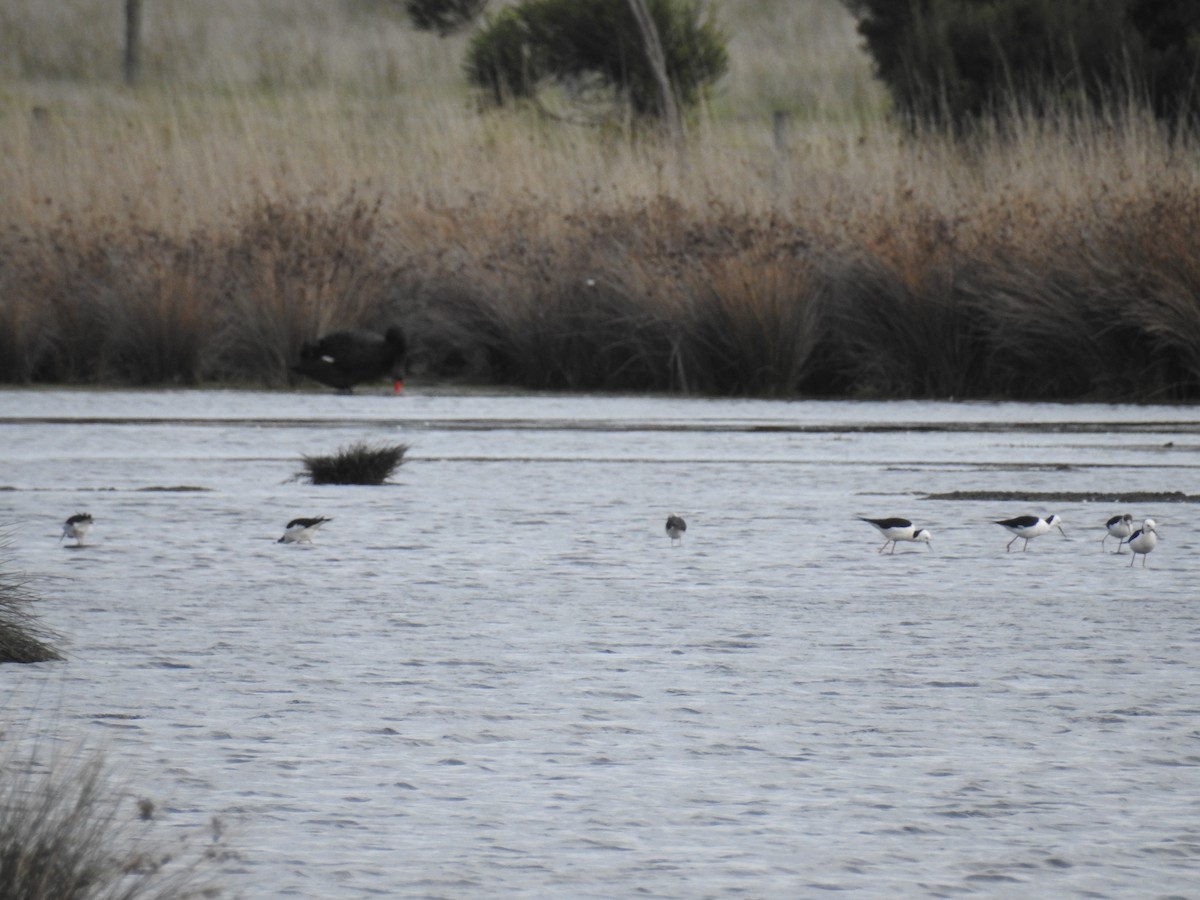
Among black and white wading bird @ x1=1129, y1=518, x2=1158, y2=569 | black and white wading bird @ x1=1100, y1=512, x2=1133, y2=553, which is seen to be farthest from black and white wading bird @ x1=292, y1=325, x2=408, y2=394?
black and white wading bird @ x1=1129, y1=518, x2=1158, y2=569

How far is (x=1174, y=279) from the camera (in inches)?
564

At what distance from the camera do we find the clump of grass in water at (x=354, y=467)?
10234mm

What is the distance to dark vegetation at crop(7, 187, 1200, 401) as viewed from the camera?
14.9 m

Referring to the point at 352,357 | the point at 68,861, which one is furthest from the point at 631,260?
the point at 68,861

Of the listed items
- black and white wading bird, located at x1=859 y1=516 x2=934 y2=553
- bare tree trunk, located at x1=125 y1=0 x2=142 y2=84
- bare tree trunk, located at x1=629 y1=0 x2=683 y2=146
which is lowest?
black and white wading bird, located at x1=859 y1=516 x2=934 y2=553

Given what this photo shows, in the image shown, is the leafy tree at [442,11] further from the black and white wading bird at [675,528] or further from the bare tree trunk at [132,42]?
the black and white wading bird at [675,528]

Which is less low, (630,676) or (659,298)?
(659,298)

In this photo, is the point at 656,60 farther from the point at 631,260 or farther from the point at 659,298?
the point at 659,298

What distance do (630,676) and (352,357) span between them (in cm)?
1049

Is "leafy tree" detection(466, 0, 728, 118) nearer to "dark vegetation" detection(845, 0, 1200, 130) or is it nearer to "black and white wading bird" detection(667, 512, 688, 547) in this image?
"dark vegetation" detection(845, 0, 1200, 130)

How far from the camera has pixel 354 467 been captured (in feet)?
33.6

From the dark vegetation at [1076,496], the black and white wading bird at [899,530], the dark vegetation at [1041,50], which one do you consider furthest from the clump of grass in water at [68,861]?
the dark vegetation at [1041,50]

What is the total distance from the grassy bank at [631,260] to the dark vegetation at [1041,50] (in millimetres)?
6063

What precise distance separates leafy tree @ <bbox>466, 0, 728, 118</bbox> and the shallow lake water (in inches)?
838
